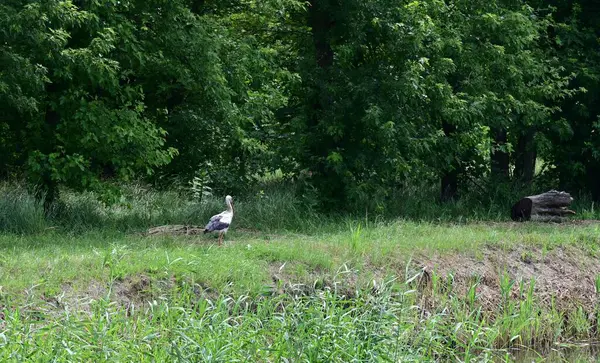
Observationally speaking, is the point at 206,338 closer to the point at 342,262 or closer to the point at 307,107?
the point at 342,262

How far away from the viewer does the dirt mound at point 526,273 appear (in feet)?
39.9

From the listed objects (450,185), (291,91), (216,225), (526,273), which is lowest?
(526,273)

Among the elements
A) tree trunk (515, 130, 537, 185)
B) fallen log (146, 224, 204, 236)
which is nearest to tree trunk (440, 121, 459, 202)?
tree trunk (515, 130, 537, 185)

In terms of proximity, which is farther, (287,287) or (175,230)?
(175,230)

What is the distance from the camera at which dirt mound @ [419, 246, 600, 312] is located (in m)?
12.2

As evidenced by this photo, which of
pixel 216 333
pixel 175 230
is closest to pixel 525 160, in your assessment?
pixel 175 230

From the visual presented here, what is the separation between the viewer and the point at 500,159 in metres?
21.5

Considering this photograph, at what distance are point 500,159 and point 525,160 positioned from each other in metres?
0.81

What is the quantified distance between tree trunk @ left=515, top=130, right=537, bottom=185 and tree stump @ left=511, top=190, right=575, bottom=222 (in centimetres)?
365

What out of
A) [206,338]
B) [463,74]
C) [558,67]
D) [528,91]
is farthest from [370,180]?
[206,338]

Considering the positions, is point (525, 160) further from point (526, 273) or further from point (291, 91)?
point (526, 273)

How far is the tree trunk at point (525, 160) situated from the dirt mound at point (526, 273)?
7.67 m

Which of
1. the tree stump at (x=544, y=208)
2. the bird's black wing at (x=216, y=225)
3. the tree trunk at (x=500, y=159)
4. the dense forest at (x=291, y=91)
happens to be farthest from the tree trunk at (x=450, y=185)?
the bird's black wing at (x=216, y=225)

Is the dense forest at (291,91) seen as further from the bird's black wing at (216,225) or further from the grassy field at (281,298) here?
the bird's black wing at (216,225)
